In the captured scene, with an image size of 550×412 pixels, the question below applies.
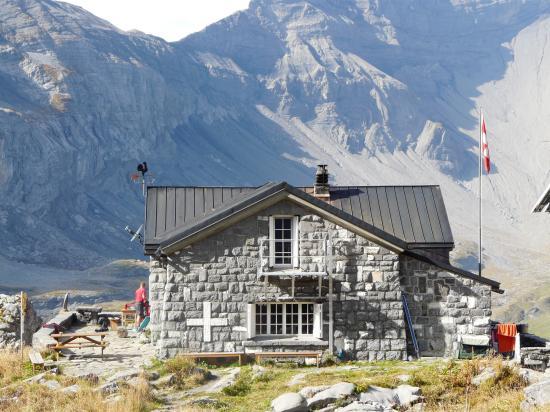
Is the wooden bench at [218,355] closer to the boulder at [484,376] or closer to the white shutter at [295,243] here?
the white shutter at [295,243]

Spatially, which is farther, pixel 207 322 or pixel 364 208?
pixel 364 208

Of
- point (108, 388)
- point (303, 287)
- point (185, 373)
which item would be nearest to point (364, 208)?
point (303, 287)

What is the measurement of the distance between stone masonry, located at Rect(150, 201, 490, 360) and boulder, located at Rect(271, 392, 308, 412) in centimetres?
776

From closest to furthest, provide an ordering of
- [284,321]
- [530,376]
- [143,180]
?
[530,376] < [284,321] < [143,180]

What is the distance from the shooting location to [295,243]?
25.0 meters

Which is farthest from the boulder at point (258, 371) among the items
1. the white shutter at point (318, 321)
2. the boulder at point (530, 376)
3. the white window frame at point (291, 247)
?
the boulder at point (530, 376)

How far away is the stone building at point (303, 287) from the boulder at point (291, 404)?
304 inches

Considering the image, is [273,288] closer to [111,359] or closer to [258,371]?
[258,371]

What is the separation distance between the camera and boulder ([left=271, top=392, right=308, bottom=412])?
16164 millimetres

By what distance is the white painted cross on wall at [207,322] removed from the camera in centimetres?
2448

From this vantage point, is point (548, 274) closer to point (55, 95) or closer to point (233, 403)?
point (55, 95)

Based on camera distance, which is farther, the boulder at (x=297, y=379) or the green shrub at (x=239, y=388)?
the boulder at (x=297, y=379)

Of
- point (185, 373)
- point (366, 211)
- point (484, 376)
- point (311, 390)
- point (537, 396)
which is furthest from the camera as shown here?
Answer: point (366, 211)

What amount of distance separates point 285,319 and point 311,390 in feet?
26.0
